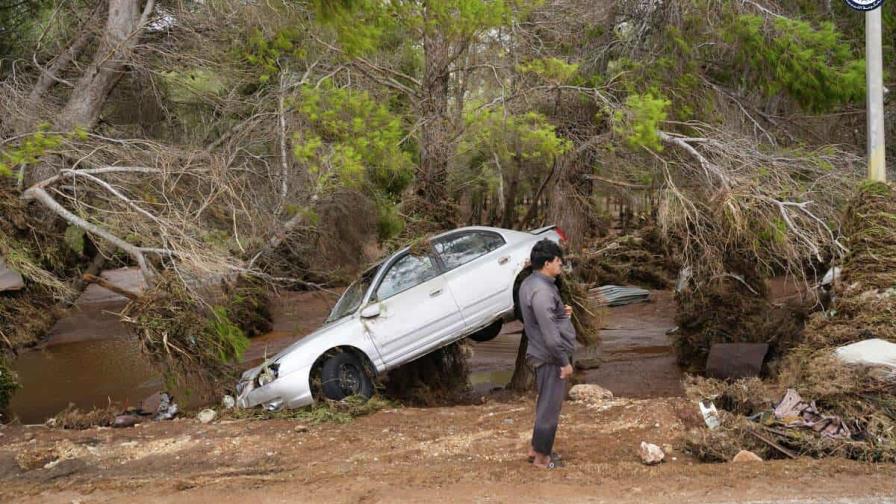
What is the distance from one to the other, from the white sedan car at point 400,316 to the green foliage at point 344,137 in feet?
5.23

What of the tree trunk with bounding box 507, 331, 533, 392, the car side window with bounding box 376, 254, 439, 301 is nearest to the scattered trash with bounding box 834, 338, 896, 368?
the car side window with bounding box 376, 254, 439, 301

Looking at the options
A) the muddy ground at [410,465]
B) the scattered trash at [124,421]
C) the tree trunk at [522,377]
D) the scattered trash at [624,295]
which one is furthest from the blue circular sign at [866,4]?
the scattered trash at [624,295]

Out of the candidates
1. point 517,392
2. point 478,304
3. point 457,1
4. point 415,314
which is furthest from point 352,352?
point 457,1

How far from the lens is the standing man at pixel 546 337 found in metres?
6.34

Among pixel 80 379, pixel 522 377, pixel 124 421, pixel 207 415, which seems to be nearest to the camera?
pixel 207 415

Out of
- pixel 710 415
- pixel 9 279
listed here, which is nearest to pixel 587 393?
pixel 710 415

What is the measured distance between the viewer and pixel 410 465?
7.10 metres

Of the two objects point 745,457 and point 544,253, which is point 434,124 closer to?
point 544,253

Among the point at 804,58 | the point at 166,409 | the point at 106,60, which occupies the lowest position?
the point at 166,409

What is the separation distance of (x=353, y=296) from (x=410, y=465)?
12.9 ft

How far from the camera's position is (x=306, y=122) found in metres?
12.6

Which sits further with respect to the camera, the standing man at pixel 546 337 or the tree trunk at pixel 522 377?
the tree trunk at pixel 522 377

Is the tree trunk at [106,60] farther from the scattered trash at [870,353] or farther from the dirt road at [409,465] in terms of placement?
the scattered trash at [870,353]

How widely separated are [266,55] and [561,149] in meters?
5.01
